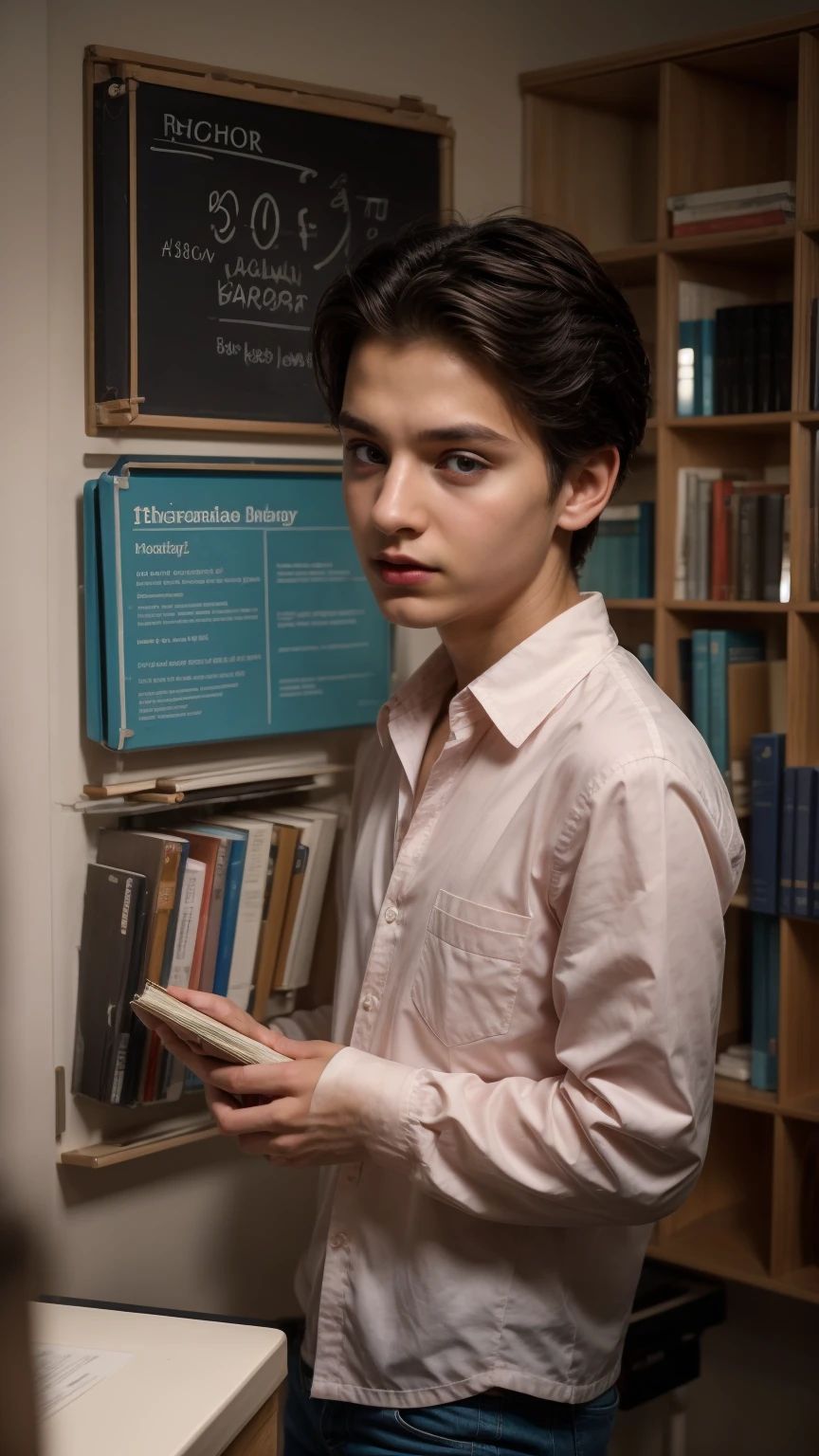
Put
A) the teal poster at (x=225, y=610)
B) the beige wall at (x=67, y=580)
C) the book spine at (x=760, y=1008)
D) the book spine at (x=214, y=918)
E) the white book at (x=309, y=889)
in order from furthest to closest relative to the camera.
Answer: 1. the book spine at (x=760, y=1008)
2. the white book at (x=309, y=889)
3. the book spine at (x=214, y=918)
4. the teal poster at (x=225, y=610)
5. the beige wall at (x=67, y=580)

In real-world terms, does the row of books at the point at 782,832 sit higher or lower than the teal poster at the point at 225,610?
lower

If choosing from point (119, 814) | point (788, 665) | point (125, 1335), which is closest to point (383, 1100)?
point (125, 1335)

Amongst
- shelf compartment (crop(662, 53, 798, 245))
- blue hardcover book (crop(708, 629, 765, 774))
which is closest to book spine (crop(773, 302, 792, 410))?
shelf compartment (crop(662, 53, 798, 245))

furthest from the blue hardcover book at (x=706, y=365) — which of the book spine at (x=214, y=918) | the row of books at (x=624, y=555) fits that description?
the book spine at (x=214, y=918)

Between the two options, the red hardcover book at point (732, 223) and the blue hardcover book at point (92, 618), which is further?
the red hardcover book at point (732, 223)

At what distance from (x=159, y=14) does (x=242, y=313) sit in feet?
1.29

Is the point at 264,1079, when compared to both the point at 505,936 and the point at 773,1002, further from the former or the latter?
the point at 773,1002

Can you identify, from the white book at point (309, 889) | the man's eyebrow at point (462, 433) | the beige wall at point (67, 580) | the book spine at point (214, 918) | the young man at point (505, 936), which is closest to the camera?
the young man at point (505, 936)

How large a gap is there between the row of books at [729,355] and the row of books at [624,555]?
215 millimetres

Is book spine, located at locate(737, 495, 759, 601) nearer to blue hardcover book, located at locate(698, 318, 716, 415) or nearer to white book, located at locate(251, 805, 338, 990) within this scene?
blue hardcover book, located at locate(698, 318, 716, 415)

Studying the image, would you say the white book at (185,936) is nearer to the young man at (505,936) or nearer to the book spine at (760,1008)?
the young man at (505,936)

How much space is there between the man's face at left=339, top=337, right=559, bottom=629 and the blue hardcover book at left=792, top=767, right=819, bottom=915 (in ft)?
3.02

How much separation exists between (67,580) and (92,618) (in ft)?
0.19

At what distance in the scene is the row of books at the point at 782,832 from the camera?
6.79 ft
